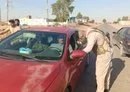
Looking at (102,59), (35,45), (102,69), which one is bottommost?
(102,69)

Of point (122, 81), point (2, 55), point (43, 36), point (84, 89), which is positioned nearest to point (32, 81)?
point (2, 55)

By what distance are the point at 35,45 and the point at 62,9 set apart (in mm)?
101687

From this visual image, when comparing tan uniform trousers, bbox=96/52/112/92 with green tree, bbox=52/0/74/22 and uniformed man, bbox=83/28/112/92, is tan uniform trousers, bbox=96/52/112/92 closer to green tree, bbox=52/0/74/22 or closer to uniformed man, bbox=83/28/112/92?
uniformed man, bbox=83/28/112/92

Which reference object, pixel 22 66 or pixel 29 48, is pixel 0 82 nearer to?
pixel 22 66

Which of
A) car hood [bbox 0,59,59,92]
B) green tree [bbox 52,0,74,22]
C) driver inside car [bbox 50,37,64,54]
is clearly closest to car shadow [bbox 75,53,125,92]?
driver inside car [bbox 50,37,64,54]

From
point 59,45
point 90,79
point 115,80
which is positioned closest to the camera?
point 59,45

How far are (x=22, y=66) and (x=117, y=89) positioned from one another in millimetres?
3846

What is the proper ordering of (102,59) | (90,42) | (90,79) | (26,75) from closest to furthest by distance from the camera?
(26,75) < (90,42) < (102,59) < (90,79)

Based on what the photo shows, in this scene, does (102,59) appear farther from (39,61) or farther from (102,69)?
(39,61)

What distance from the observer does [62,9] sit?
10750cm

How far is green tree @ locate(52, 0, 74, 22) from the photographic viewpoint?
106m

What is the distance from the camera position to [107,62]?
7.48m

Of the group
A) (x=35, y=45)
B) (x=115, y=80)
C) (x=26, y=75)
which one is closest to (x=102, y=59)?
(x=35, y=45)

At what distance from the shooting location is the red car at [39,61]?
4.68 metres
